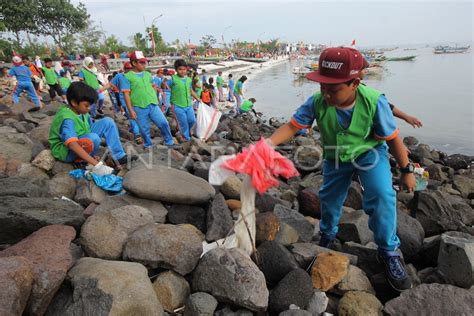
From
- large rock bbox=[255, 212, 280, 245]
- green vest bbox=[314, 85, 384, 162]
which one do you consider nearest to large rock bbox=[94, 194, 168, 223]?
large rock bbox=[255, 212, 280, 245]

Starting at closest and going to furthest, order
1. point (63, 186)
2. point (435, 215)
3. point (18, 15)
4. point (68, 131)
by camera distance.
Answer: point (63, 186) → point (68, 131) → point (435, 215) → point (18, 15)

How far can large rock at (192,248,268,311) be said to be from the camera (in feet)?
7.19

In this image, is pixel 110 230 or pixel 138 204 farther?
pixel 138 204

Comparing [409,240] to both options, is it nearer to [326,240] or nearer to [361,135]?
[326,240]

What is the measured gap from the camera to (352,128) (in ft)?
8.17

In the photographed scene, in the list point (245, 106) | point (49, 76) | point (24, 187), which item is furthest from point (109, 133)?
point (245, 106)

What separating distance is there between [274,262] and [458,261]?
147cm

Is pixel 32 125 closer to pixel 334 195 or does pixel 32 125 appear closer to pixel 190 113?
pixel 190 113

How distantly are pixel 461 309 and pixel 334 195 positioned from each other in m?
1.23

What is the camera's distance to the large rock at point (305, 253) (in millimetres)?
2770

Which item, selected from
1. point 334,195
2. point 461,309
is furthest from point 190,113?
point 461,309

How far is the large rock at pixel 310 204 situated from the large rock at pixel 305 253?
55.1 inches

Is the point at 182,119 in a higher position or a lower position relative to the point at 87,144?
lower

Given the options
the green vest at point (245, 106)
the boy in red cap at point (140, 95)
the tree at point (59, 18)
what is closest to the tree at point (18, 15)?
the tree at point (59, 18)
